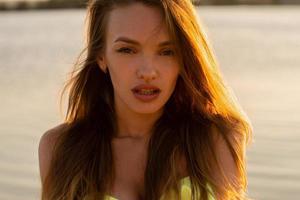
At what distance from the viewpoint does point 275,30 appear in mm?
19812

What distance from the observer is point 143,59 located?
9.53 ft

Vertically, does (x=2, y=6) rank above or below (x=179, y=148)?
above

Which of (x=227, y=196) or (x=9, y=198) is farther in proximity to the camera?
(x=9, y=198)

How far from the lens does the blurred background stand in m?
6.29

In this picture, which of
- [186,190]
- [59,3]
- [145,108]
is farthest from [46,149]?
[59,3]

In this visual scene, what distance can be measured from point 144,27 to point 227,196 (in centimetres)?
64

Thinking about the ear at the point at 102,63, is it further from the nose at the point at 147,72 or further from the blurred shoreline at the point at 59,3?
the blurred shoreline at the point at 59,3

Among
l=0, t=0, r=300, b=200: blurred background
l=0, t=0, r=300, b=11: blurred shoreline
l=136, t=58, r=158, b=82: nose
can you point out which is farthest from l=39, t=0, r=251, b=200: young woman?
l=0, t=0, r=300, b=11: blurred shoreline

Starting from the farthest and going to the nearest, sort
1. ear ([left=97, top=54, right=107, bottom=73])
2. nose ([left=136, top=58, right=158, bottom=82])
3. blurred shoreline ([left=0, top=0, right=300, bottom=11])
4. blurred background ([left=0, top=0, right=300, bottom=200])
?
blurred shoreline ([left=0, top=0, right=300, bottom=11])
blurred background ([left=0, top=0, right=300, bottom=200])
ear ([left=97, top=54, right=107, bottom=73])
nose ([left=136, top=58, right=158, bottom=82])

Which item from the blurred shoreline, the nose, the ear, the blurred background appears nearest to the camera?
the nose

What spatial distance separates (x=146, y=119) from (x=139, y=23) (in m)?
0.41

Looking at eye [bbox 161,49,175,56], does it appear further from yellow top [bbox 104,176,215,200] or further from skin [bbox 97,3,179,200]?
yellow top [bbox 104,176,215,200]

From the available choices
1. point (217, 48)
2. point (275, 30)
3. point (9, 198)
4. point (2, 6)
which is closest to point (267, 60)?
point (217, 48)

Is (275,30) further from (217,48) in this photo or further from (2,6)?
(2,6)
